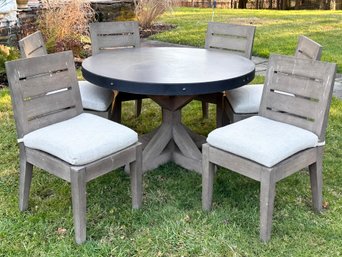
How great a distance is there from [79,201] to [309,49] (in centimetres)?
179

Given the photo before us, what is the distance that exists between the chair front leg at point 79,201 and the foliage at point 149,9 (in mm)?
6468

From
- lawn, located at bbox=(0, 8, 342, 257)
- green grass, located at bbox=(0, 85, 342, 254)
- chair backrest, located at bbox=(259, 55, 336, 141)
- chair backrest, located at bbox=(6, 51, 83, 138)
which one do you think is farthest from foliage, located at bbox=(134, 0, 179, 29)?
chair backrest, located at bbox=(259, 55, 336, 141)

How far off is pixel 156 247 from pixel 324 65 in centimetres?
134

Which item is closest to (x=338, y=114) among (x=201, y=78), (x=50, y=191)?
(x=201, y=78)

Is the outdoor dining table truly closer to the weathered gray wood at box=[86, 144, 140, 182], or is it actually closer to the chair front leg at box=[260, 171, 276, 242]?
the weathered gray wood at box=[86, 144, 140, 182]

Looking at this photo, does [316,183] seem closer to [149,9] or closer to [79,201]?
[79,201]

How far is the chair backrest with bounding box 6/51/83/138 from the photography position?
91.0 inches

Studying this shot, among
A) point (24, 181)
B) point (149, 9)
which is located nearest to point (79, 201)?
point (24, 181)

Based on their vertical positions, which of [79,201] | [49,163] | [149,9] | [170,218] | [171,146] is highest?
[149,9]

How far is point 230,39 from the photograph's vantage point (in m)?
3.65

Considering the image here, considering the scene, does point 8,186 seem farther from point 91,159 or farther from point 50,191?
point 91,159

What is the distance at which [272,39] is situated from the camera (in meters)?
7.27

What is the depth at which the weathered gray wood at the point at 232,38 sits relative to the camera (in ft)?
11.5

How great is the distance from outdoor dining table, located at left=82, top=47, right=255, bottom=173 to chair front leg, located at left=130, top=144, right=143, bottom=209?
0.37m
